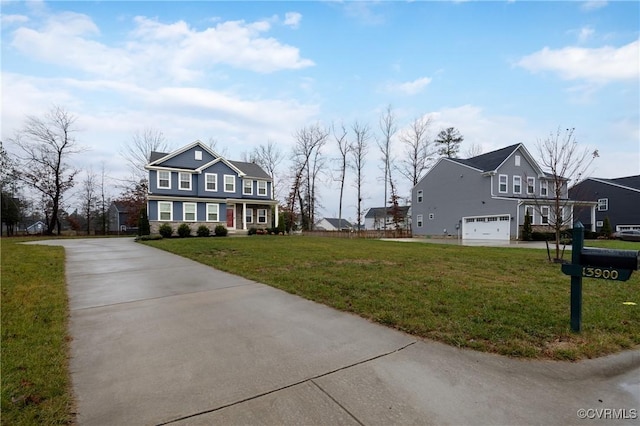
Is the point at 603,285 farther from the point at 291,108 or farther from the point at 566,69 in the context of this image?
the point at 291,108

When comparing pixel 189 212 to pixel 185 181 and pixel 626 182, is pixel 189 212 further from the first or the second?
pixel 626 182

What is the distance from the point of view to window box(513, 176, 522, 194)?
27.2 m

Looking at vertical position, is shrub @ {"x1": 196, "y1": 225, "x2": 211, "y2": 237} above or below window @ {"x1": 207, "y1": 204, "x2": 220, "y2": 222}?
below

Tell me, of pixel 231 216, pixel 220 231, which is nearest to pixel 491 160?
pixel 231 216

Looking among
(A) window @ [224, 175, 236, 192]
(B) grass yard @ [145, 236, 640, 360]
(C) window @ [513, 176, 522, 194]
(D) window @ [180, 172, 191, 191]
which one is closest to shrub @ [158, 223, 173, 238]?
(D) window @ [180, 172, 191, 191]

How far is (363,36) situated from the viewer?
12.2 metres

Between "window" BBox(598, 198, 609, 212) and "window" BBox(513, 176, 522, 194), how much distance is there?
1449 centimetres

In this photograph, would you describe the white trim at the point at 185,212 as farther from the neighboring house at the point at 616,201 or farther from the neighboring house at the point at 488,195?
the neighboring house at the point at 616,201

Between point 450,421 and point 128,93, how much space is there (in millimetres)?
14979

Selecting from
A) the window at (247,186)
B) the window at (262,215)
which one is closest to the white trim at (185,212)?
the window at (247,186)

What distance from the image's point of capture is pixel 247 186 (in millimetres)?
27484

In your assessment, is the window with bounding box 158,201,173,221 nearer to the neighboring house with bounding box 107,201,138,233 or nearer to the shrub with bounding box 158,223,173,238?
the shrub with bounding box 158,223,173,238

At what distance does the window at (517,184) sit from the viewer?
89.2ft

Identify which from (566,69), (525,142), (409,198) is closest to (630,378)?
(566,69)
